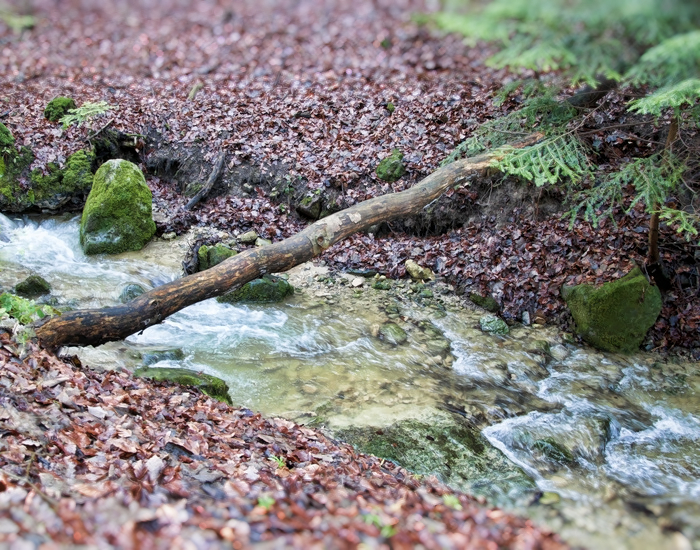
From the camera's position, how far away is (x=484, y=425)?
18.3 feet

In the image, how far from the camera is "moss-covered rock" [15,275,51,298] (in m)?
7.85

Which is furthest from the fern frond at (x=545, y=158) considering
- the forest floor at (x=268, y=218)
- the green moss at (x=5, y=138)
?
the green moss at (x=5, y=138)

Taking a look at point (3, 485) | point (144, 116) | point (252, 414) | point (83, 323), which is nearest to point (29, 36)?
point (144, 116)

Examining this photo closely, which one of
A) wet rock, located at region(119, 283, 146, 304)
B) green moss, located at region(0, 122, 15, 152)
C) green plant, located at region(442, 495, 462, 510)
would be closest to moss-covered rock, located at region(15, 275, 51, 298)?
wet rock, located at region(119, 283, 146, 304)

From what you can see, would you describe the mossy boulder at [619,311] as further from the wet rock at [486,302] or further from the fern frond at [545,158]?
the fern frond at [545,158]

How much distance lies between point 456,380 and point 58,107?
1120 centimetres

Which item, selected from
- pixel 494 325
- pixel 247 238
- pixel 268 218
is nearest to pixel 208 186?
pixel 268 218

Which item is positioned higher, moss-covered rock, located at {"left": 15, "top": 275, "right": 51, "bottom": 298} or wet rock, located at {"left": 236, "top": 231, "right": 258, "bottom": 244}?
wet rock, located at {"left": 236, "top": 231, "right": 258, "bottom": 244}

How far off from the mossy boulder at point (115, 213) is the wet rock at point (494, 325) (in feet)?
23.2

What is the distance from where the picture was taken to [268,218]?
10.1m

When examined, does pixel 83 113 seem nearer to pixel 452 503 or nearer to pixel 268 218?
pixel 268 218

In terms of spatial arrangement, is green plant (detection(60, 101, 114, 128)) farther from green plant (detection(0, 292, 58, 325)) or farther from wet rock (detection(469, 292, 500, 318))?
wet rock (detection(469, 292, 500, 318))

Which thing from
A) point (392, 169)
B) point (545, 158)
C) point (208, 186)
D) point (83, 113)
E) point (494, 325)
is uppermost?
point (545, 158)

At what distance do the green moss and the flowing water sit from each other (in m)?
2.31
